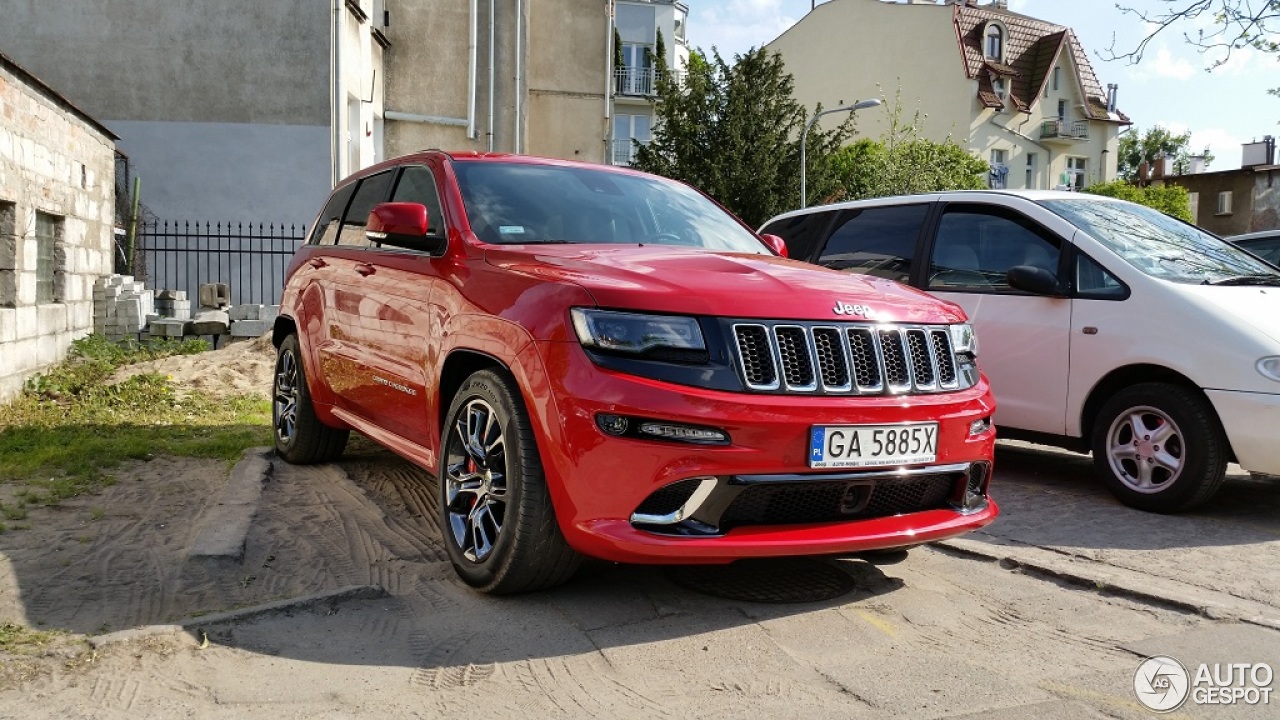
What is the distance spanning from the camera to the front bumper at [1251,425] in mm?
5289

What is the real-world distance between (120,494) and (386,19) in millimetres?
20841

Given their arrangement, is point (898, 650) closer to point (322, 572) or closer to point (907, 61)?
point (322, 572)

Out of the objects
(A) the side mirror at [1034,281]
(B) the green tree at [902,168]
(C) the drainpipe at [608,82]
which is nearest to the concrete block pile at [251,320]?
(A) the side mirror at [1034,281]

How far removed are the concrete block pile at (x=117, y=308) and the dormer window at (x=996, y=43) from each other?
43470 mm

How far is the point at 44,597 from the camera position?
13.1 ft

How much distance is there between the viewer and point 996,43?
48.5 m

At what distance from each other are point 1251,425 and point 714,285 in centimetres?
324

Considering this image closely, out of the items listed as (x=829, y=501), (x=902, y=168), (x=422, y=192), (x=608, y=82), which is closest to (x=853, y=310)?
(x=829, y=501)

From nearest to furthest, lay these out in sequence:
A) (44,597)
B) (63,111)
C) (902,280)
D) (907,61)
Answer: (44,597)
(902,280)
(63,111)
(907,61)

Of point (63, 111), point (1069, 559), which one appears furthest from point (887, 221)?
point (63, 111)

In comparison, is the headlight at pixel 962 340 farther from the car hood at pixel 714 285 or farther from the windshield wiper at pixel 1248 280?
the windshield wiper at pixel 1248 280

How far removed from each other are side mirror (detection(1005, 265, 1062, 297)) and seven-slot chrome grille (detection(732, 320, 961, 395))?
2489mm

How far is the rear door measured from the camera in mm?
6281

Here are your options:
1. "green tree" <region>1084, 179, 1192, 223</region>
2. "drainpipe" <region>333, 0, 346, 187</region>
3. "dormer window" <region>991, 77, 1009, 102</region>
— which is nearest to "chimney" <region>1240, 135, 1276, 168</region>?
"green tree" <region>1084, 179, 1192, 223</region>
